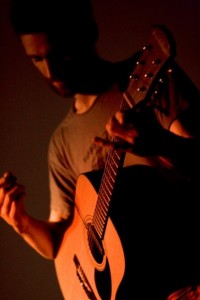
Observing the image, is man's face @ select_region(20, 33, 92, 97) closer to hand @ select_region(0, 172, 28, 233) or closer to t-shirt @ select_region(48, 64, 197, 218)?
t-shirt @ select_region(48, 64, 197, 218)

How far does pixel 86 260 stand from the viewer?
43.4 inches

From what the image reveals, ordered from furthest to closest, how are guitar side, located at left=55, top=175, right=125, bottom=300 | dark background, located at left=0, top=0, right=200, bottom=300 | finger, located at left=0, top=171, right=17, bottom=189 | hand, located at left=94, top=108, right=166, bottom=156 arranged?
dark background, located at left=0, top=0, right=200, bottom=300 < finger, located at left=0, top=171, right=17, bottom=189 < guitar side, located at left=55, top=175, right=125, bottom=300 < hand, located at left=94, top=108, right=166, bottom=156

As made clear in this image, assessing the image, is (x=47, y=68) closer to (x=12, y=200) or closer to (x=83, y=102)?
(x=83, y=102)

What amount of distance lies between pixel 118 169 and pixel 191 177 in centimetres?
16

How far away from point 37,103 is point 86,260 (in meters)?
0.85

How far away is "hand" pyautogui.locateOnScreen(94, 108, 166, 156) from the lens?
71cm

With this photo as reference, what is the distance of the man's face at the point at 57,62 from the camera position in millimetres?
1155

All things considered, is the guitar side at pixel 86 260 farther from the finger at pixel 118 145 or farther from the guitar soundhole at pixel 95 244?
the finger at pixel 118 145

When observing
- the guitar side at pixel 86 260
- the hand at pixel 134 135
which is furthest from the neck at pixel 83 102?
the hand at pixel 134 135

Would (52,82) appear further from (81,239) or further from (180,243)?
(180,243)

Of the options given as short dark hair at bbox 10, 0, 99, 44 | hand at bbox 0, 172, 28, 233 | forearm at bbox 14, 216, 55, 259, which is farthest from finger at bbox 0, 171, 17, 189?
short dark hair at bbox 10, 0, 99, 44

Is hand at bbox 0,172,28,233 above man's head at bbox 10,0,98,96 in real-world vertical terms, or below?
below

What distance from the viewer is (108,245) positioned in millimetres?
941

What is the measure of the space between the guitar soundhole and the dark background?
74 centimetres
